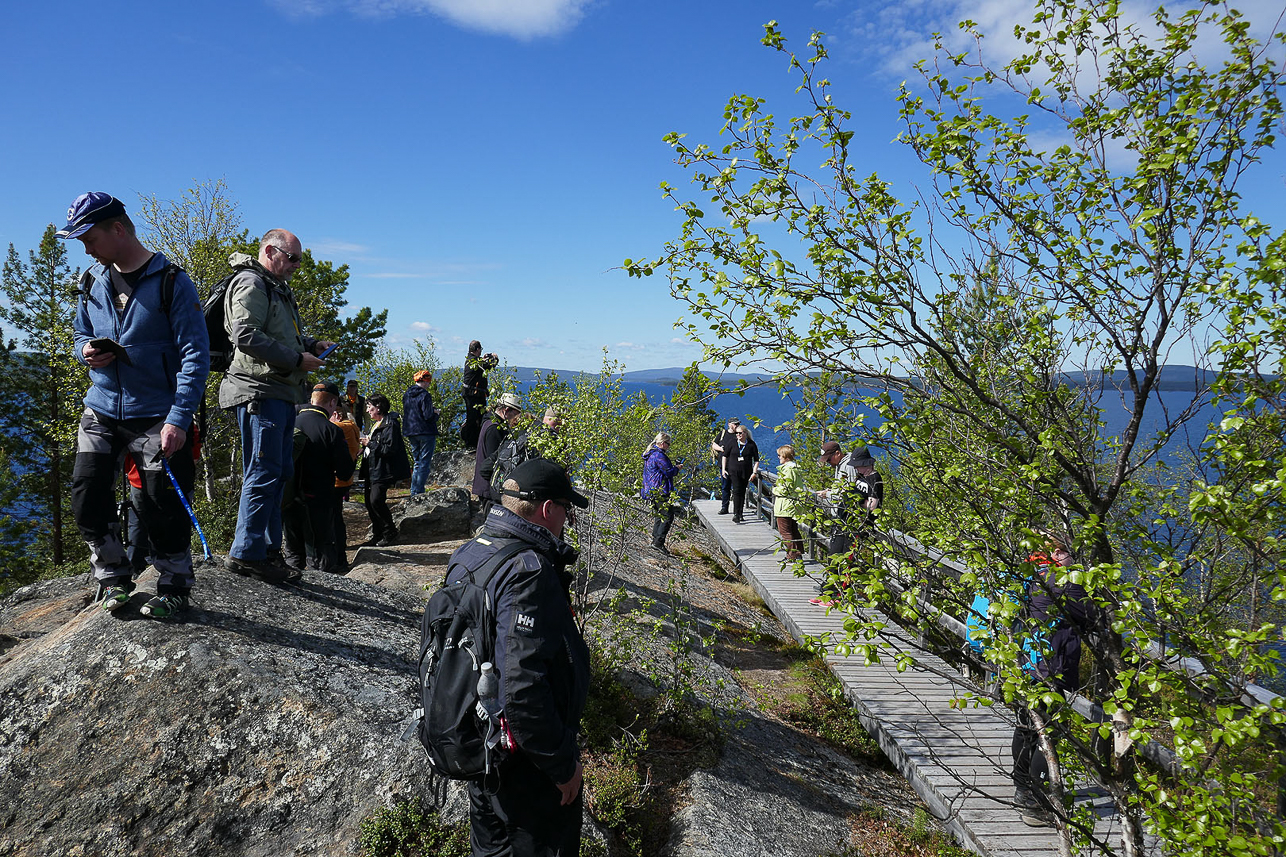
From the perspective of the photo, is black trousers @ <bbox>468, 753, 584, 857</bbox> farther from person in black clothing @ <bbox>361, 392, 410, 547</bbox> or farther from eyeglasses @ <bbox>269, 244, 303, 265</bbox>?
person in black clothing @ <bbox>361, 392, 410, 547</bbox>

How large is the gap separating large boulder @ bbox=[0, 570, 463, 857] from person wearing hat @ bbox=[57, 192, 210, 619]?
18.0 inches

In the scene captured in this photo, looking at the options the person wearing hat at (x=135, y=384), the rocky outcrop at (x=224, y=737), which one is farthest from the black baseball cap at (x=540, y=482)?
the person wearing hat at (x=135, y=384)

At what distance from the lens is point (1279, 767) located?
9.46 feet

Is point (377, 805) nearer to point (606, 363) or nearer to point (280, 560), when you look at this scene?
point (280, 560)

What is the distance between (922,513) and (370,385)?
23507mm

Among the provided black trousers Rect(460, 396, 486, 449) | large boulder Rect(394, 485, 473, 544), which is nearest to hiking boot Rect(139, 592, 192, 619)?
large boulder Rect(394, 485, 473, 544)

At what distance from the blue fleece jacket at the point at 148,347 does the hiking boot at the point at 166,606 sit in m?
1.13

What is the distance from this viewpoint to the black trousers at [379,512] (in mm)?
10398

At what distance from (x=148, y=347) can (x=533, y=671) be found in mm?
3035

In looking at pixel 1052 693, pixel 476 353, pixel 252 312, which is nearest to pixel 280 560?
pixel 252 312

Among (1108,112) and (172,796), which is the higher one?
(1108,112)

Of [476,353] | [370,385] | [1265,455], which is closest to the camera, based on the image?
[1265,455]

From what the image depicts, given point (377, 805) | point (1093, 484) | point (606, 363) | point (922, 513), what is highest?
point (606, 363)

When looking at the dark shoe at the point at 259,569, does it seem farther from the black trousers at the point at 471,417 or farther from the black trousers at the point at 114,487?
the black trousers at the point at 471,417
